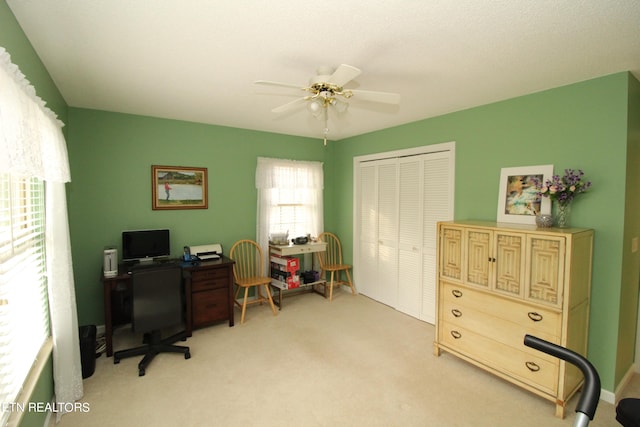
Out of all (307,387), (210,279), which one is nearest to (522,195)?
(307,387)

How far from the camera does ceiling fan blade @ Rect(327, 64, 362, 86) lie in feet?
5.55

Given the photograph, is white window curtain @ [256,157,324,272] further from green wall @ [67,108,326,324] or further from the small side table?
the small side table

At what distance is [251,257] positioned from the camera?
4.32 meters

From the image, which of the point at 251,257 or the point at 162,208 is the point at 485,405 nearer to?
the point at 251,257

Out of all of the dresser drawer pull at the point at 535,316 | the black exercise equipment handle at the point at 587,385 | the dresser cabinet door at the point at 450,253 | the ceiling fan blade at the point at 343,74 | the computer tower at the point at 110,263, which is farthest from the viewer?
the computer tower at the point at 110,263

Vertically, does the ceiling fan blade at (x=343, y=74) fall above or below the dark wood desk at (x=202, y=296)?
above

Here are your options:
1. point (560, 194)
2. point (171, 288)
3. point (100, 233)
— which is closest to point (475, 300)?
point (560, 194)

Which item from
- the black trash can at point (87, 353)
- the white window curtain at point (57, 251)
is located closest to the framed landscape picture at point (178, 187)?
the white window curtain at point (57, 251)

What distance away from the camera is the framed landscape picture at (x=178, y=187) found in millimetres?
3654

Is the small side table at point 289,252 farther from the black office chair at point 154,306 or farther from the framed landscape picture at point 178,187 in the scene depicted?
the black office chair at point 154,306

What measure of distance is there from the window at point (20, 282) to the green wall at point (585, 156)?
365 centimetres

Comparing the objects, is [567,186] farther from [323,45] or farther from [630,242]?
[323,45]

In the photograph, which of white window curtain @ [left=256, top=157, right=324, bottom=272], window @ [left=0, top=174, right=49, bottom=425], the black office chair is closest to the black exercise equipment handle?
window @ [left=0, top=174, right=49, bottom=425]

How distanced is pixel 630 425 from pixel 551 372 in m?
0.74
